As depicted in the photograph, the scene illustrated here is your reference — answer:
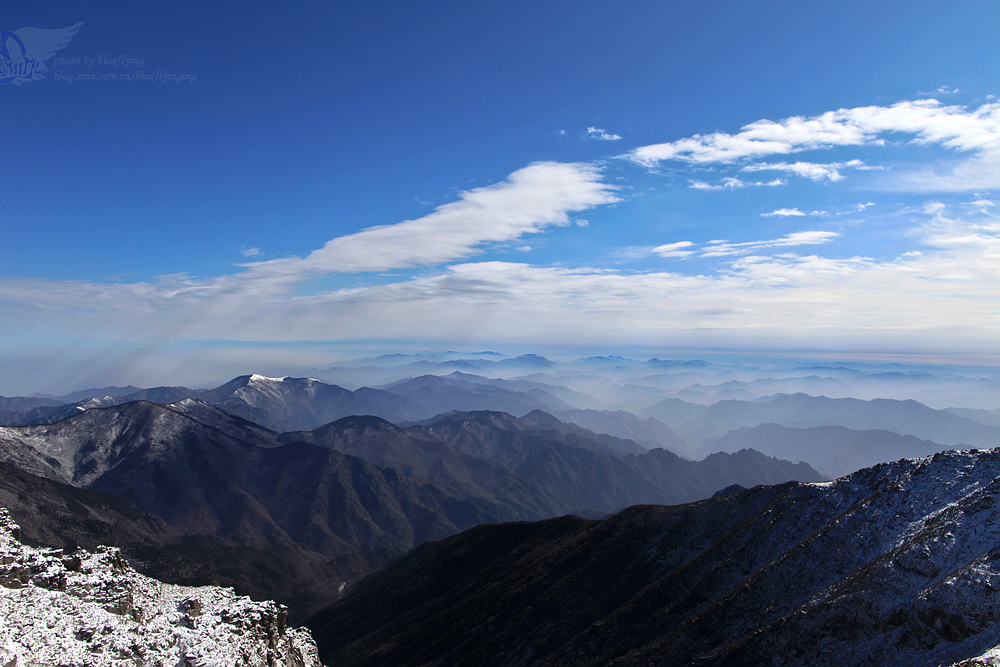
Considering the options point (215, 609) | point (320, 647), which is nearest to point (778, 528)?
point (215, 609)

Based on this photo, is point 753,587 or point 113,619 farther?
point 753,587

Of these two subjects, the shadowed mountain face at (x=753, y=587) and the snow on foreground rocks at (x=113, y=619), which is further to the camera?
the shadowed mountain face at (x=753, y=587)

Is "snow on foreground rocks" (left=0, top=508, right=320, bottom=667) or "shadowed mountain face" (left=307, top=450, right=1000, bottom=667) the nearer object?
"snow on foreground rocks" (left=0, top=508, right=320, bottom=667)

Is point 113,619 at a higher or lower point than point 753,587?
higher
